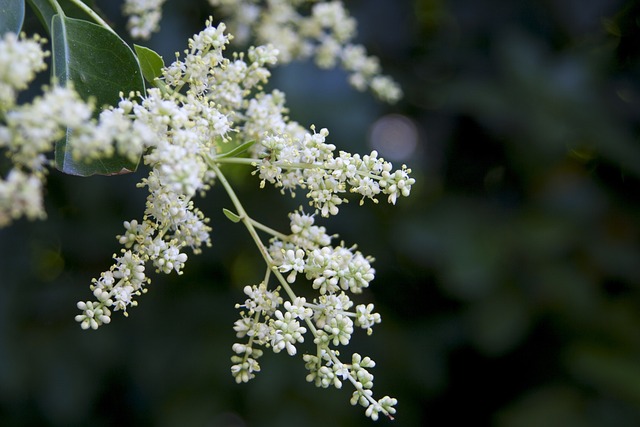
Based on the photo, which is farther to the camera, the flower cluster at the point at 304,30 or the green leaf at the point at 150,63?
the flower cluster at the point at 304,30

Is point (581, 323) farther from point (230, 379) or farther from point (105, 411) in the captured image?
point (105, 411)

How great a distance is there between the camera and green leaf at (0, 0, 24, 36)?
750 millimetres

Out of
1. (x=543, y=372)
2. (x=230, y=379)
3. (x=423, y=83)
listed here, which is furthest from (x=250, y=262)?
(x=543, y=372)

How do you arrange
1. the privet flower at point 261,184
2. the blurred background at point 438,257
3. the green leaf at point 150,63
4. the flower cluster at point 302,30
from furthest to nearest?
the blurred background at point 438,257
the flower cluster at point 302,30
the green leaf at point 150,63
the privet flower at point 261,184

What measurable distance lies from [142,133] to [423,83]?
206cm

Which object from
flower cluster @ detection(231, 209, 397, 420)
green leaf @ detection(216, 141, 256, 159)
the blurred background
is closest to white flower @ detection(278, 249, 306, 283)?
flower cluster @ detection(231, 209, 397, 420)

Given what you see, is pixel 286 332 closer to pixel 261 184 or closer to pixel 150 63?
pixel 261 184

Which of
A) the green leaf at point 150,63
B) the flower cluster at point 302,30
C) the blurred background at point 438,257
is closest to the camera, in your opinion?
the green leaf at point 150,63

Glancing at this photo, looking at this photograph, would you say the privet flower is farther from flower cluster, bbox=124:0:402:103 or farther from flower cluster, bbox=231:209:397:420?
flower cluster, bbox=124:0:402:103

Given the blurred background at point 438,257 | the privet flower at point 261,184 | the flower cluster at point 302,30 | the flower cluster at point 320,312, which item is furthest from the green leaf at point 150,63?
the blurred background at point 438,257

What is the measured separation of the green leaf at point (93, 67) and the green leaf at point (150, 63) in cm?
1

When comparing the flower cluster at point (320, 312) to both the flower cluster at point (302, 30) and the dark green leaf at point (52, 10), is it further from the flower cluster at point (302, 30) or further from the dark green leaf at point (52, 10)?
→ the flower cluster at point (302, 30)

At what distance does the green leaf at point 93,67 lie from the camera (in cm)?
78

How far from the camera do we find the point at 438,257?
2.30 metres
